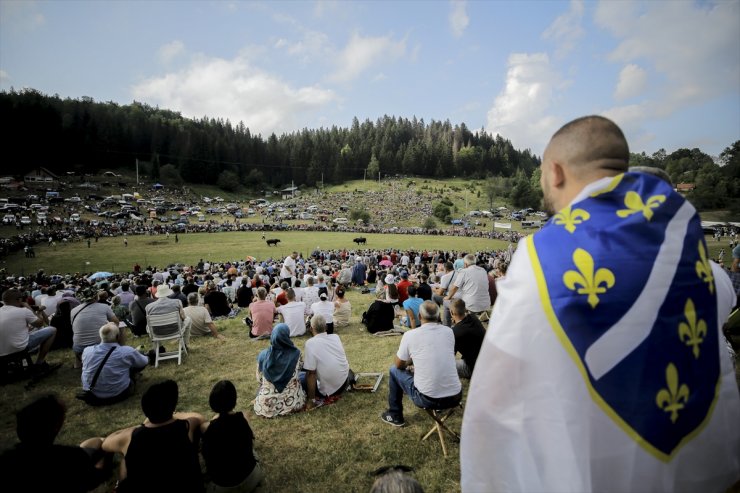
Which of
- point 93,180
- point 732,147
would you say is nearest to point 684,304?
point 93,180

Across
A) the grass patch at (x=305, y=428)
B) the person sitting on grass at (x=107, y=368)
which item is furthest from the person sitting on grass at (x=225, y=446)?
the person sitting on grass at (x=107, y=368)

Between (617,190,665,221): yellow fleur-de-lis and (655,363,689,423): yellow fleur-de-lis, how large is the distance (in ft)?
1.62

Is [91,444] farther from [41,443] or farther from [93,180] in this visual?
[93,180]

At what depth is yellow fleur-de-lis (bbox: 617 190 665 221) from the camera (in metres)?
1.15

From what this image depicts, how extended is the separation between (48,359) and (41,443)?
7055 millimetres

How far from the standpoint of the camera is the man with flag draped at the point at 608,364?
102 centimetres

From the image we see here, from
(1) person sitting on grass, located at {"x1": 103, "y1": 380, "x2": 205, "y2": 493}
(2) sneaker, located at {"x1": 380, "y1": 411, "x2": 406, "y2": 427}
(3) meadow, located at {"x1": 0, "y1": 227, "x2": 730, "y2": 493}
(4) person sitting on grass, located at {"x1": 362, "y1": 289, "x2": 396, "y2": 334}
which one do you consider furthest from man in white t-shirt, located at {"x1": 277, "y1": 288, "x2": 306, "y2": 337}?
(1) person sitting on grass, located at {"x1": 103, "y1": 380, "x2": 205, "y2": 493}

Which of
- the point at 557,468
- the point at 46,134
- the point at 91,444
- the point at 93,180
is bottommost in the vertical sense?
the point at 91,444

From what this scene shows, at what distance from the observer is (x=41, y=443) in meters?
2.60

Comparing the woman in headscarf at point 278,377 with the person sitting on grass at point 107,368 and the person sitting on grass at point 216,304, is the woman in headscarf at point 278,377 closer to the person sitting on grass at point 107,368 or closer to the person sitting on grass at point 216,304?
the person sitting on grass at point 107,368

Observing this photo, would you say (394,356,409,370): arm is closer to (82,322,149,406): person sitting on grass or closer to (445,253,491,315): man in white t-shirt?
(445,253,491,315): man in white t-shirt

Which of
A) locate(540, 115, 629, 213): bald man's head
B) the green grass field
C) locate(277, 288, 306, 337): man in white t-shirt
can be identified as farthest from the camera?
the green grass field

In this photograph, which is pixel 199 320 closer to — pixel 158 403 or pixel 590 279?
pixel 158 403

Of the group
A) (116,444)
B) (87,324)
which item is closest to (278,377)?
(116,444)
